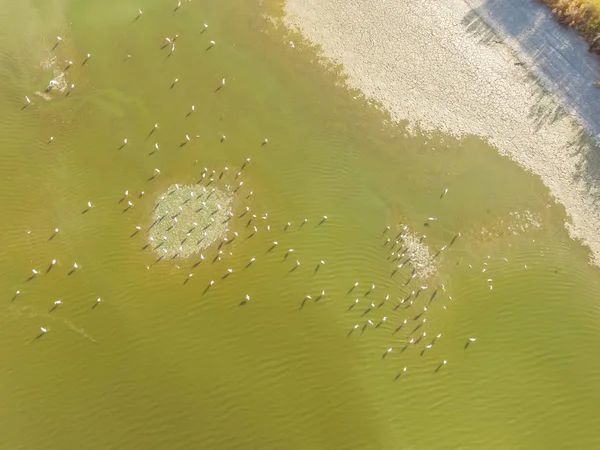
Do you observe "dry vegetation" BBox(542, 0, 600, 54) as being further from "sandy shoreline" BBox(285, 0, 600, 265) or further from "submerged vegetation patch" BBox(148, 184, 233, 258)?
"submerged vegetation patch" BBox(148, 184, 233, 258)

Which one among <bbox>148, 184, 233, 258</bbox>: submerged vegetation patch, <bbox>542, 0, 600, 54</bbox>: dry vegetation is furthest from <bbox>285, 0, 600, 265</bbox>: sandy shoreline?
<bbox>148, 184, 233, 258</bbox>: submerged vegetation patch

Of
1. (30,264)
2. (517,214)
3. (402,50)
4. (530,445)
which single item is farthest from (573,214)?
(30,264)

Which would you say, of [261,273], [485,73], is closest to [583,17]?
[485,73]

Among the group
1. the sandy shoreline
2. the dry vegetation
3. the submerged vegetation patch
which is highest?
the dry vegetation

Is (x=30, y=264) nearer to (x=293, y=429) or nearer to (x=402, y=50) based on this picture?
(x=293, y=429)

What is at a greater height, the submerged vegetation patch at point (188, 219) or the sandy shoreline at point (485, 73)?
the sandy shoreline at point (485, 73)

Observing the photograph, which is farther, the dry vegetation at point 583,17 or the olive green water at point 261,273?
the dry vegetation at point 583,17

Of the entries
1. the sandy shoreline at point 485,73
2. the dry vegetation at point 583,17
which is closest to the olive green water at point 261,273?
the sandy shoreline at point 485,73

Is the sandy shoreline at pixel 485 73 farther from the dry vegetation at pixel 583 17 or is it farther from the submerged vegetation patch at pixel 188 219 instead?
the submerged vegetation patch at pixel 188 219
